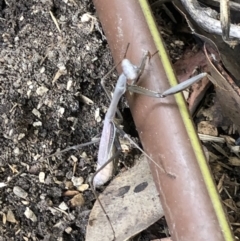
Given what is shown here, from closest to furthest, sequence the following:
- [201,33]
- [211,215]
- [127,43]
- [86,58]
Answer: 1. [211,215]
2. [127,43]
3. [201,33]
4. [86,58]

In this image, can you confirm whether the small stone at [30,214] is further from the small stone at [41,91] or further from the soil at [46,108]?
the small stone at [41,91]

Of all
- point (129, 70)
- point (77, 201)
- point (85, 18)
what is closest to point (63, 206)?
point (77, 201)

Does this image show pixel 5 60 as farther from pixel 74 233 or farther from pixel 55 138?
pixel 74 233

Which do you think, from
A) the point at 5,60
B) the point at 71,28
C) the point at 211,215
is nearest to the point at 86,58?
the point at 71,28

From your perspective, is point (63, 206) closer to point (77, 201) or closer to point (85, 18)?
point (77, 201)

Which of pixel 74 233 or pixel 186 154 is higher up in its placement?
pixel 186 154

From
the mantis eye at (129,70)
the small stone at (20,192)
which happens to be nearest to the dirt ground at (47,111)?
the small stone at (20,192)

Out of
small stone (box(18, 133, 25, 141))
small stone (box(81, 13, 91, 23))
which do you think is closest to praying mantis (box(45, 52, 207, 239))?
small stone (box(18, 133, 25, 141))

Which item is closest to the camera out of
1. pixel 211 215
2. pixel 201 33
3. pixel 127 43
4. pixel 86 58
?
pixel 211 215
